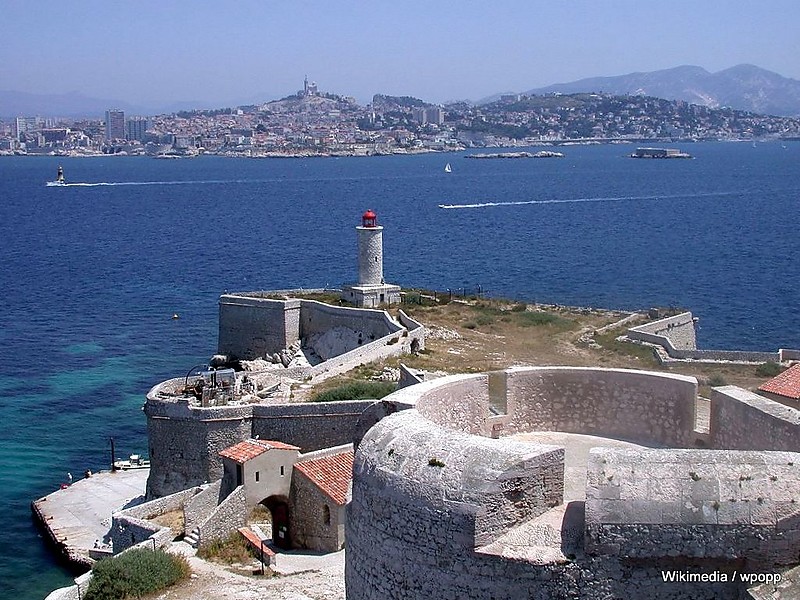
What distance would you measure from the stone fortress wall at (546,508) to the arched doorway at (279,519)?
1213 cm

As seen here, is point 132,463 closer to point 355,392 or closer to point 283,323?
point 355,392

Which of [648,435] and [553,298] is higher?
[648,435]

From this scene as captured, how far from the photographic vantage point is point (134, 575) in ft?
58.9

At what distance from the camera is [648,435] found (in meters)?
11.2

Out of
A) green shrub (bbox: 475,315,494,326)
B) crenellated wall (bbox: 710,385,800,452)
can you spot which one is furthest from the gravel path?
green shrub (bbox: 475,315,494,326)

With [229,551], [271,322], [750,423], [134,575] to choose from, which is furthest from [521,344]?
[750,423]

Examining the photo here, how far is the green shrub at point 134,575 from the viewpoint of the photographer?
17.8 meters

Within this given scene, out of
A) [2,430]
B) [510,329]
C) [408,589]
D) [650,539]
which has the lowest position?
[2,430]

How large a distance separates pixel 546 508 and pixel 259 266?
7083 cm

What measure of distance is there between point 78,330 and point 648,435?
46.0 meters

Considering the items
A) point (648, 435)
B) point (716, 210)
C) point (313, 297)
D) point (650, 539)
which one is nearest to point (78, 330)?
point (313, 297)

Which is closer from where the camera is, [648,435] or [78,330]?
[648,435]

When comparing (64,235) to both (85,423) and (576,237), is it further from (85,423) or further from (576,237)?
(85,423)

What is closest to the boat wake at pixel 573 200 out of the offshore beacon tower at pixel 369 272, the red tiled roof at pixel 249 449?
the offshore beacon tower at pixel 369 272
